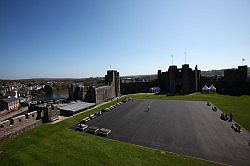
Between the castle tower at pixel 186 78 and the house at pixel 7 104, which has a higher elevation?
the castle tower at pixel 186 78

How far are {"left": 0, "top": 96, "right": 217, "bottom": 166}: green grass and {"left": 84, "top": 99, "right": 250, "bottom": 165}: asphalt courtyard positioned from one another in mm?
1900

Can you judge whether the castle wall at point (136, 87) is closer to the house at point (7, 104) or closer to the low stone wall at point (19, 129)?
the house at point (7, 104)

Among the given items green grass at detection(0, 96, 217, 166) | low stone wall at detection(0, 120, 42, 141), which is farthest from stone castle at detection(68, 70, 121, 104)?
green grass at detection(0, 96, 217, 166)

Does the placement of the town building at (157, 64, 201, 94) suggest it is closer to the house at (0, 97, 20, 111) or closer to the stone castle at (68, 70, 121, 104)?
the stone castle at (68, 70, 121, 104)

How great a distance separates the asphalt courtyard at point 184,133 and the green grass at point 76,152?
1900mm

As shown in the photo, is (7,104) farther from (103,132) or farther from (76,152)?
(76,152)

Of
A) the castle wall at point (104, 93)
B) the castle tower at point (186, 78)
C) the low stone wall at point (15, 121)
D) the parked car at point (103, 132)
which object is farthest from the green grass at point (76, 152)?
the castle tower at point (186, 78)

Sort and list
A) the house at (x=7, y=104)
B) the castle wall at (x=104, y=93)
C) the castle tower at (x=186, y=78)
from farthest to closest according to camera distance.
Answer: the castle tower at (x=186, y=78), the house at (x=7, y=104), the castle wall at (x=104, y=93)

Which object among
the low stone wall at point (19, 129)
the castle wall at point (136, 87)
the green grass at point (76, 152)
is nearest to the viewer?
the green grass at point (76, 152)

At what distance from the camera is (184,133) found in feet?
80.2

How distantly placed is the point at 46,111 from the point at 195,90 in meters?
51.2

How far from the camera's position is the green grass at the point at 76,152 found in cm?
1756

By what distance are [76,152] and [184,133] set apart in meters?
13.7

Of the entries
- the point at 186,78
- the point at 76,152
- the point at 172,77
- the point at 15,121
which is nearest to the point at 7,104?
the point at 15,121
